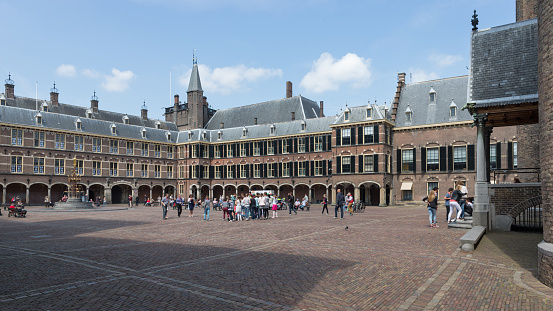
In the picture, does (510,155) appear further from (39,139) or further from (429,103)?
(39,139)

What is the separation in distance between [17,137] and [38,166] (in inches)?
158

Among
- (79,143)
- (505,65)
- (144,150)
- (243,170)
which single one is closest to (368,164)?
(243,170)

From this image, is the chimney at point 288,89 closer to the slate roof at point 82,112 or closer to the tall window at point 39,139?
the slate roof at point 82,112

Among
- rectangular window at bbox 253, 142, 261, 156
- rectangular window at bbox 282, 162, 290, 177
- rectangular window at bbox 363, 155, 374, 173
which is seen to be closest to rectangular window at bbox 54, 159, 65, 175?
rectangular window at bbox 253, 142, 261, 156

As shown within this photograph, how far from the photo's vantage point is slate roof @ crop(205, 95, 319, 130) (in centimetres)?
5634

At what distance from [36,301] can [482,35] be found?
17763 mm

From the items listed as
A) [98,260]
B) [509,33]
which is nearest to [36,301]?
[98,260]

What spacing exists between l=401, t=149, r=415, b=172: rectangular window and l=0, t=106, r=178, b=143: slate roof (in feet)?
116

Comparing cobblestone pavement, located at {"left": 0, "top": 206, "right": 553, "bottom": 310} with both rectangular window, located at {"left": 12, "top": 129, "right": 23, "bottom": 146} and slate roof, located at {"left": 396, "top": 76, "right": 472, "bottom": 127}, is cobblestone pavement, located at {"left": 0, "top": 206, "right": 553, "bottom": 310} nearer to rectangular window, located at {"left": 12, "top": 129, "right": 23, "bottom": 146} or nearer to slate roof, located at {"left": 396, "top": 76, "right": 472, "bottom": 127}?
slate roof, located at {"left": 396, "top": 76, "right": 472, "bottom": 127}

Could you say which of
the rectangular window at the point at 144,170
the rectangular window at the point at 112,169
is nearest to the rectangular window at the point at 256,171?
the rectangular window at the point at 144,170

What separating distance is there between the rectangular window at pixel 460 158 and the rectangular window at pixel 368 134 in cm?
849

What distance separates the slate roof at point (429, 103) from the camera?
41.2 meters

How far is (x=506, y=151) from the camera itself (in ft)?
123

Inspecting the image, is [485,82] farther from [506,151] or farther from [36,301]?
[506,151]
